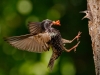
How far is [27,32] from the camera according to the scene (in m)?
4.43

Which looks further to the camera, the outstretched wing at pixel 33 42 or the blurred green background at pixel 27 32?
the blurred green background at pixel 27 32

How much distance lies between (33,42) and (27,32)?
141 centimetres

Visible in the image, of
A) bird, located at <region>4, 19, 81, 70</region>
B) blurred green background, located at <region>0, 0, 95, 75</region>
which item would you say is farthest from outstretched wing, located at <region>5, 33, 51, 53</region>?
blurred green background, located at <region>0, 0, 95, 75</region>

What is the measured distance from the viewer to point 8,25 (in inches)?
179

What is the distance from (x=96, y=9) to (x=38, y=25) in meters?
0.52

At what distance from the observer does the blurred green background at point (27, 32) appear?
424 centimetres

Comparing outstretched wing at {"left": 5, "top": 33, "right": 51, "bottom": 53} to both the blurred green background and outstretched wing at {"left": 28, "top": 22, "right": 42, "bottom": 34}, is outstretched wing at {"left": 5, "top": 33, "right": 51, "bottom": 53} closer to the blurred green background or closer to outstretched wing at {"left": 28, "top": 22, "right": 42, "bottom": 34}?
outstretched wing at {"left": 28, "top": 22, "right": 42, "bottom": 34}

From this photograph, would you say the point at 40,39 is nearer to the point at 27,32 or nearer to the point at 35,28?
the point at 35,28

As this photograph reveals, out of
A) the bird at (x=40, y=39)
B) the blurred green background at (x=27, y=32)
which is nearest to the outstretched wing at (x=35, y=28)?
the bird at (x=40, y=39)

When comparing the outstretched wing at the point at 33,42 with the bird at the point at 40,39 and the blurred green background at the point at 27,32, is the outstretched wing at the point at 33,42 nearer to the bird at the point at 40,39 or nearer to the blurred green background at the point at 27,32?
the bird at the point at 40,39

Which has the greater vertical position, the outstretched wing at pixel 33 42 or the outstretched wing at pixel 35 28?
the outstretched wing at pixel 35 28

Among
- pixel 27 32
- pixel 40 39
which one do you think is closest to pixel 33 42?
pixel 40 39

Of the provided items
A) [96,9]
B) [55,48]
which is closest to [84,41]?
[55,48]

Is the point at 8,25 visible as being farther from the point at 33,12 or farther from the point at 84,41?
the point at 84,41
